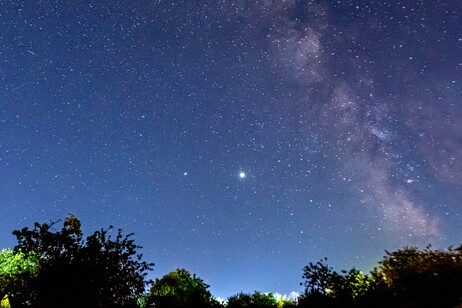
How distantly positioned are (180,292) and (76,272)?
11.2 m

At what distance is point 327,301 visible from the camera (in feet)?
57.8

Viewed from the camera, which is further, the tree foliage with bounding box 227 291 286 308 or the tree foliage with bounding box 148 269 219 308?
the tree foliage with bounding box 148 269 219 308

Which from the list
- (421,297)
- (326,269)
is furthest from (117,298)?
(421,297)

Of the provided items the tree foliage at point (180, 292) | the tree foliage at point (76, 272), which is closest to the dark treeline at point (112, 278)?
the tree foliage at point (76, 272)

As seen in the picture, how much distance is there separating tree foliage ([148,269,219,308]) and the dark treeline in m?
6.42

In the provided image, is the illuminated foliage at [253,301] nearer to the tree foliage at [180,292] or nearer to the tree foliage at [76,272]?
the tree foliage at [180,292]

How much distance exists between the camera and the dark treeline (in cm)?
1345

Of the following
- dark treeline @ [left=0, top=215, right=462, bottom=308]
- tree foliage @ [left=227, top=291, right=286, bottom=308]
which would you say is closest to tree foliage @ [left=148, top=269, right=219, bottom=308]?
tree foliage @ [left=227, top=291, right=286, bottom=308]

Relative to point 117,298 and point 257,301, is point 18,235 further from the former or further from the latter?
point 257,301

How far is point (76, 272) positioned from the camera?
46.1 feet

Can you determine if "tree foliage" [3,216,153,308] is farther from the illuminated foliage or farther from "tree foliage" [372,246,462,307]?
"tree foliage" [372,246,462,307]

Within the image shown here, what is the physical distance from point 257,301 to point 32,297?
562 inches

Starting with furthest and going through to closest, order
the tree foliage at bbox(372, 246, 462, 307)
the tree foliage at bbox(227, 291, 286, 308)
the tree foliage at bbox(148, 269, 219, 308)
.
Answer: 1. the tree foliage at bbox(148, 269, 219, 308)
2. the tree foliage at bbox(227, 291, 286, 308)
3. the tree foliage at bbox(372, 246, 462, 307)

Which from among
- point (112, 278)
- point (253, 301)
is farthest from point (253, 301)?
point (112, 278)
